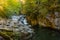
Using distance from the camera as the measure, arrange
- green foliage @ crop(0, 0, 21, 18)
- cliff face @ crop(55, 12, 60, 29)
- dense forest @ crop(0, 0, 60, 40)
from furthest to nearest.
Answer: green foliage @ crop(0, 0, 21, 18)
dense forest @ crop(0, 0, 60, 40)
cliff face @ crop(55, 12, 60, 29)

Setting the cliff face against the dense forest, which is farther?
the dense forest

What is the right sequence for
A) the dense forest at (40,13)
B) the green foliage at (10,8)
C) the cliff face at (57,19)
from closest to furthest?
the cliff face at (57,19)
the dense forest at (40,13)
the green foliage at (10,8)

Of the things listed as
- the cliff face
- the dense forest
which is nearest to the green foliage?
the dense forest

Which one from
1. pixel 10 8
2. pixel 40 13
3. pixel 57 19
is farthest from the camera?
pixel 10 8

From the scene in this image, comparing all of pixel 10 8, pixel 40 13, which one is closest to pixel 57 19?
pixel 40 13

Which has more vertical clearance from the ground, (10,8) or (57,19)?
(10,8)

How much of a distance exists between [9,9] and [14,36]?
14121 millimetres

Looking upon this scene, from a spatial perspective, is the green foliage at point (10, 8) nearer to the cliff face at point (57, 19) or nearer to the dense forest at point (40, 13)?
the dense forest at point (40, 13)

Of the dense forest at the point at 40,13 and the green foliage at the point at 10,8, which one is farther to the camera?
the green foliage at the point at 10,8

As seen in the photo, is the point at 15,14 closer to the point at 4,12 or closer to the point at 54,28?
the point at 4,12

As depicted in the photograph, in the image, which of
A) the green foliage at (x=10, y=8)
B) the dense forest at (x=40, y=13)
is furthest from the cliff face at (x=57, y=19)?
the green foliage at (x=10, y=8)

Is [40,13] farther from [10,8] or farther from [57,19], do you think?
[10,8]

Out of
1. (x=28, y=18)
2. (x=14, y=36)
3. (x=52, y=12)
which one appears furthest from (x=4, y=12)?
(x=14, y=36)

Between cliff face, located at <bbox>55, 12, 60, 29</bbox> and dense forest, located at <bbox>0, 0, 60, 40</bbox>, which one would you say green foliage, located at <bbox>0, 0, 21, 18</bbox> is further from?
cliff face, located at <bbox>55, 12, 60, 29</bbox>
